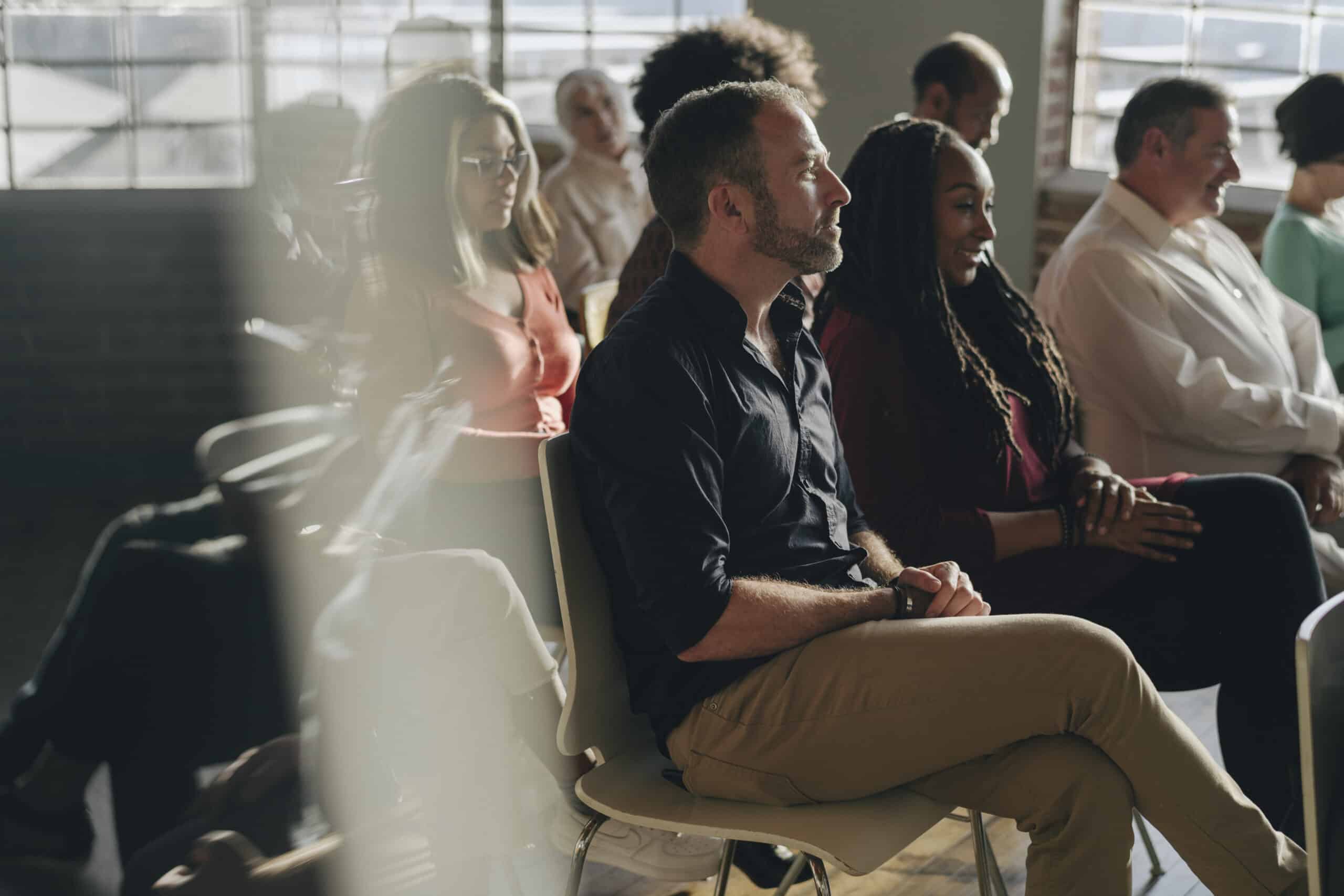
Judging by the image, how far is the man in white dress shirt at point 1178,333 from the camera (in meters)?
2.62

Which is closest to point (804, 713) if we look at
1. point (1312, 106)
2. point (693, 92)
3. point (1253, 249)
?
point (693, 92)

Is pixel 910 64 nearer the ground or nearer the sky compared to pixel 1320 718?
nearer the sky

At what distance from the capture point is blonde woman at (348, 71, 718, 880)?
2.32 m

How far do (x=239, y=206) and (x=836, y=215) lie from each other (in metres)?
4.27

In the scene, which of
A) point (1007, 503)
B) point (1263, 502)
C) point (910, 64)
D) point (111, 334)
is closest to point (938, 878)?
point (1007, 503)

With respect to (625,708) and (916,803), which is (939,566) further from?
(625,708)

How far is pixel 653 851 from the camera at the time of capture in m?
1.96

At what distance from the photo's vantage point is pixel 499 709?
211 cm

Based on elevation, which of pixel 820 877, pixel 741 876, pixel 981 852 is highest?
pixel 820 877

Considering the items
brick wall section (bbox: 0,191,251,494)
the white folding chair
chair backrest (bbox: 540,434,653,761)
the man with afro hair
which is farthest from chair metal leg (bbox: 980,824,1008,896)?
brick wall section (bbox: 0,191,251,494)

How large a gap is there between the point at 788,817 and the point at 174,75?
4937 mm

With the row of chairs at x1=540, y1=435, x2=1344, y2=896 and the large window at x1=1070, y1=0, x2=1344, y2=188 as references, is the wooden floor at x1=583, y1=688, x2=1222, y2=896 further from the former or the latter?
the large window at x1=1070, y1=0, x2=1344, y2=188

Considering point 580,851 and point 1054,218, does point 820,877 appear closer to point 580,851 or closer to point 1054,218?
point 580,851

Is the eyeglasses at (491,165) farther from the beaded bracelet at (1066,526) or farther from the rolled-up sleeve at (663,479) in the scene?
the beaded bracelet at (1066,526)
